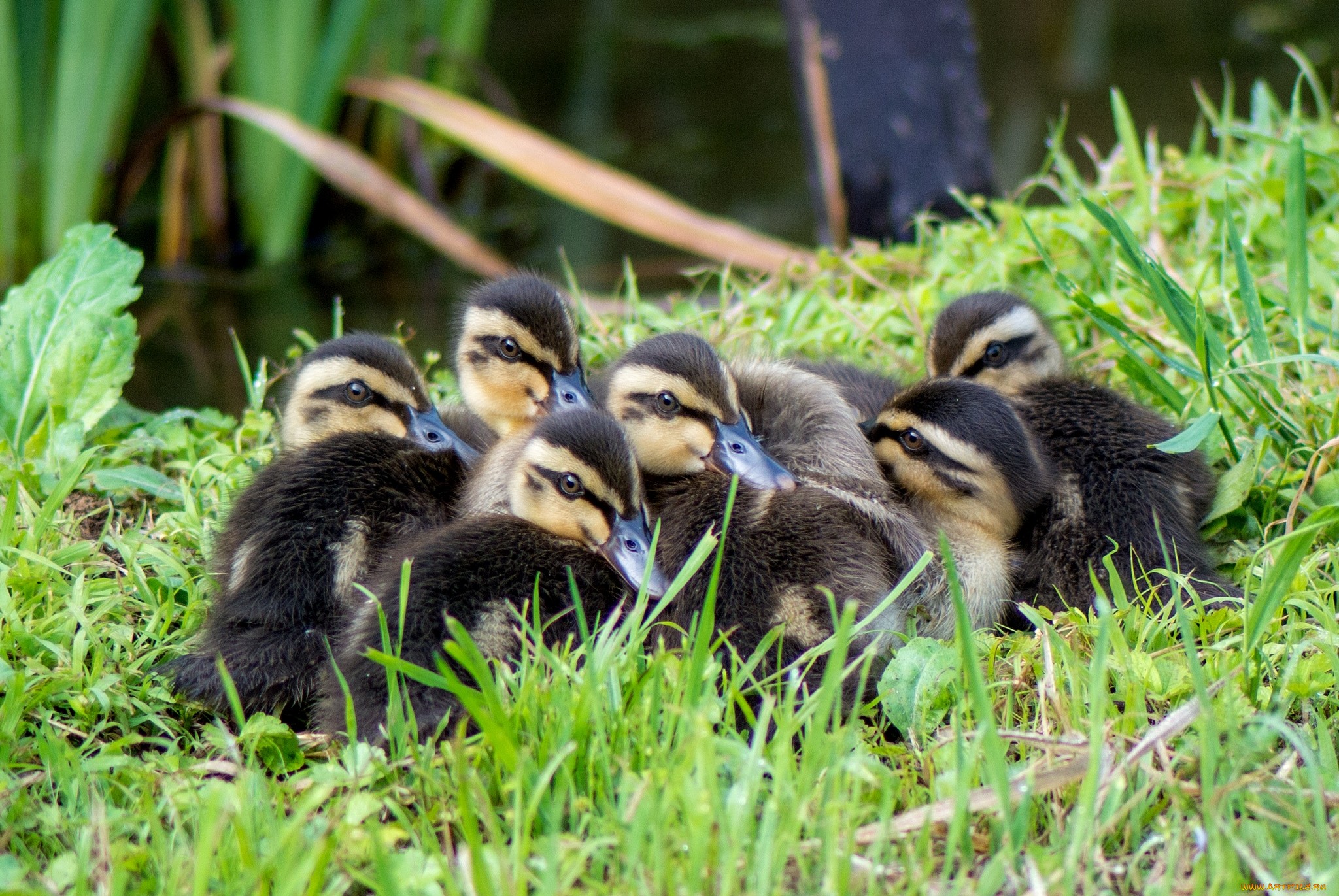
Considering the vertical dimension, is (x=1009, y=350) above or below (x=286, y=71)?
below

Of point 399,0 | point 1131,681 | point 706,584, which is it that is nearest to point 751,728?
point 706,584

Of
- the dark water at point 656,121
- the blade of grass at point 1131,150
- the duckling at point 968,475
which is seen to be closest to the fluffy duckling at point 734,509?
the duckling at point 968,475

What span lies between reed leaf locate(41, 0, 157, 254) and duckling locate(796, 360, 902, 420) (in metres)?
4.13

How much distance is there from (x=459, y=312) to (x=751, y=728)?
168cm

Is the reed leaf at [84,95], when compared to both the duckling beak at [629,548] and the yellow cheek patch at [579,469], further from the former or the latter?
the duckling beak at [629,548]

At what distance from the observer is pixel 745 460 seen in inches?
112

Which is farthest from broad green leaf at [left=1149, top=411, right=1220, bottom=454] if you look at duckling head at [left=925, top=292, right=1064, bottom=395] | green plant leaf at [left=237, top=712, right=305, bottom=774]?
green plant leaf at [left=237, top=712, right=305, bottom=774]

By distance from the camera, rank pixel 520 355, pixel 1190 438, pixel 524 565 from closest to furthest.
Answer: pixel 524 565, pixel 1190 438, pixel 520 355

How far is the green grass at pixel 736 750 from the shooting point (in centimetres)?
188

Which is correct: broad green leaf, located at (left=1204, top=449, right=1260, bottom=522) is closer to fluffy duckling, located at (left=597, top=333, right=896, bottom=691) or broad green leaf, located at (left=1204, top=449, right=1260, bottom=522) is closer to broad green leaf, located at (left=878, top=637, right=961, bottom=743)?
fluffy duckling, located at (left=597, top=333, right=896, bottom=691)

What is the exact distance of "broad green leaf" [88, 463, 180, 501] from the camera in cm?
331

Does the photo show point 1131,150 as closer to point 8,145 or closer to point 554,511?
point 554,511

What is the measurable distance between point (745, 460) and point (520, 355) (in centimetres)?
74

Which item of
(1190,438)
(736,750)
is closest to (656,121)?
(1190,438)
